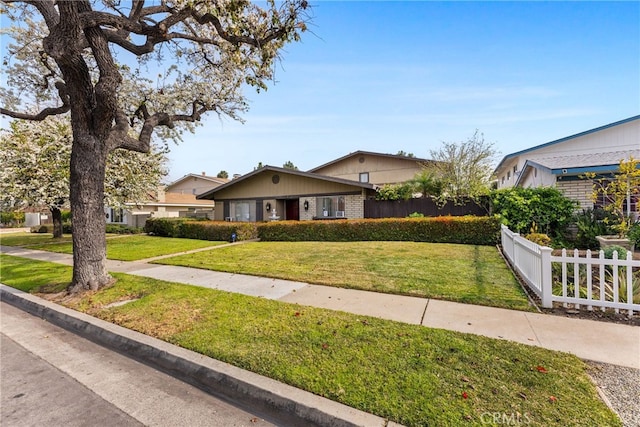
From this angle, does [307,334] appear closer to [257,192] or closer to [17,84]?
[17,84]

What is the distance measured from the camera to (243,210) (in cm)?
2030

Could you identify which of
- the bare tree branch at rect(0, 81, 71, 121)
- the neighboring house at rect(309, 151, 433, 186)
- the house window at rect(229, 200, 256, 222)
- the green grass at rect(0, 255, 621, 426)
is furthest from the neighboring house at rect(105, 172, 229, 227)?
the green grass at rect(0, 255, 621, 426)

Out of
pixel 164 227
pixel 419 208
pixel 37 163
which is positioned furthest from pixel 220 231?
pixel 419 208

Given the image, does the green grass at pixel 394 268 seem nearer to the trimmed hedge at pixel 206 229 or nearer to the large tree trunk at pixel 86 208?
the large tree trunk at pixel 86 208

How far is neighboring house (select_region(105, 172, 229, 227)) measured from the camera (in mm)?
25953

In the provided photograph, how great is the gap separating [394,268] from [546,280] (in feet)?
10.6

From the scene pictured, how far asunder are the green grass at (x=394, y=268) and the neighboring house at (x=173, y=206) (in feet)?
51.1

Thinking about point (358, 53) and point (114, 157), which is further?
point (114, 157)

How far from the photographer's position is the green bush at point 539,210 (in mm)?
10500

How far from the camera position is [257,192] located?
19656 millimetres

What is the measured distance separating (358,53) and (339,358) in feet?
28.7

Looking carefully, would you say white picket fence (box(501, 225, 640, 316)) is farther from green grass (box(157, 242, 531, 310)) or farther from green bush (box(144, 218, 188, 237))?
green bush (box(144, 218, 188, 237))

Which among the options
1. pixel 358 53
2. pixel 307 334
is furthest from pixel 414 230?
pixel 307 334

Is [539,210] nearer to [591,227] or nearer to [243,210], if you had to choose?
[591,227]
